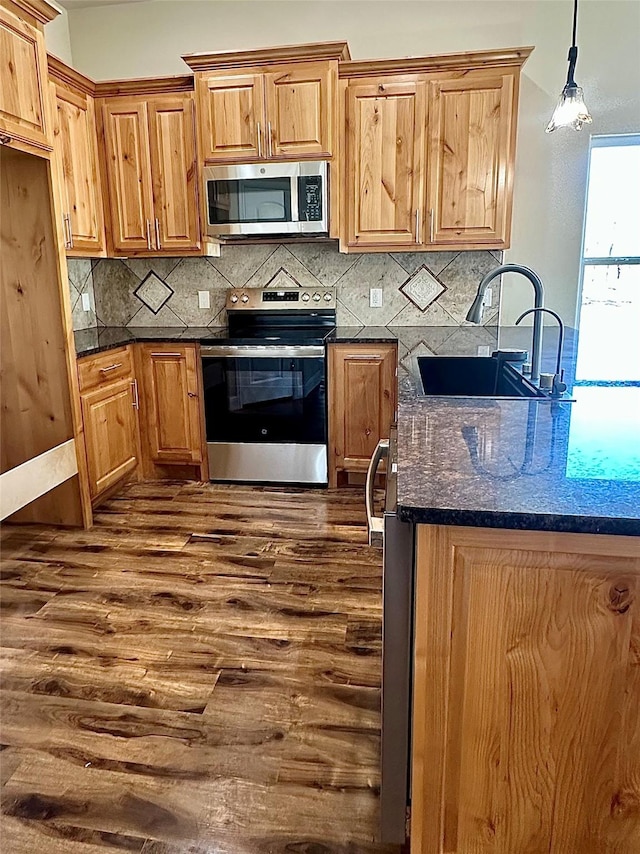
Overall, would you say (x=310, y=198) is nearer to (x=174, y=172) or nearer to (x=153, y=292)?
(x=174, y=172)

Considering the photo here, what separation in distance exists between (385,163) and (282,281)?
38.2 inches

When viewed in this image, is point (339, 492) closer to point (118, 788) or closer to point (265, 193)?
point (265, 193)

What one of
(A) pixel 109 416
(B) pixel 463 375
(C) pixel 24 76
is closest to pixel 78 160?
(C) pixel 24 76

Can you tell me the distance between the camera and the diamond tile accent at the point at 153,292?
4082 mm

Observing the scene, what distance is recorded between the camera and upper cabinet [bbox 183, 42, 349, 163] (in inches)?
127

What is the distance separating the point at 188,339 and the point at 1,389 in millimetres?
1008

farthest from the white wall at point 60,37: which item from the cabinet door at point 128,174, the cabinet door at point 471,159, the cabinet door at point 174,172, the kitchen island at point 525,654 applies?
the kitchen island at point 525,654

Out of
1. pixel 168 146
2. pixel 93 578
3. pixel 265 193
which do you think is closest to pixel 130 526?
pixel 93 578

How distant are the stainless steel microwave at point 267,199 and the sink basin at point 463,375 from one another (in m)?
1.16

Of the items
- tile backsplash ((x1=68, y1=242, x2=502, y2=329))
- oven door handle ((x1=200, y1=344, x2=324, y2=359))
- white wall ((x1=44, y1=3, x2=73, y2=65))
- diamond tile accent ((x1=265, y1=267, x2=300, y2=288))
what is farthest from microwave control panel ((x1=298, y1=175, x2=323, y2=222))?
white wall ((x1=44, y1=3, x2=73, y2=65))

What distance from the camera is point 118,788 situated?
61.2 inches

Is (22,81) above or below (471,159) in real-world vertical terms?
above

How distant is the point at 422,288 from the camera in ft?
12.6

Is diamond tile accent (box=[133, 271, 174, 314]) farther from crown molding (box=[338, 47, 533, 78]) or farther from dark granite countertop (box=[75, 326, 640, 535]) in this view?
dark granite countertop (box=[75, 326, 640, 535])
